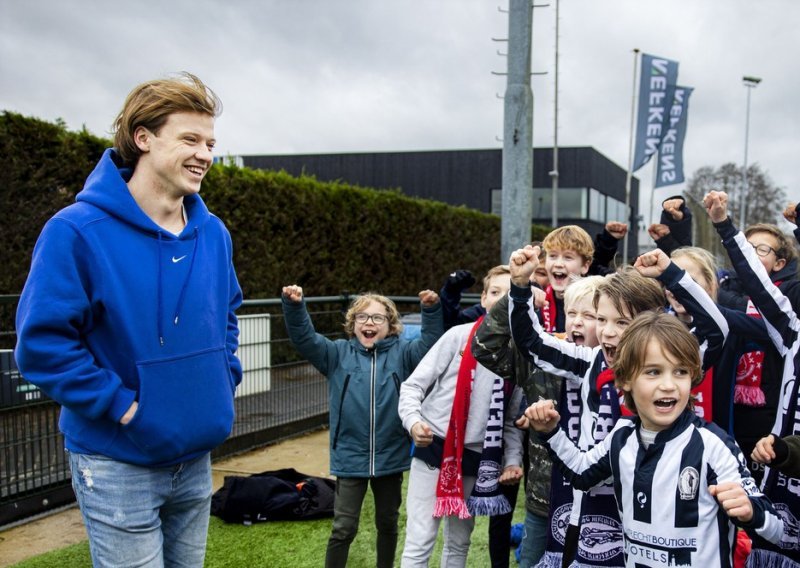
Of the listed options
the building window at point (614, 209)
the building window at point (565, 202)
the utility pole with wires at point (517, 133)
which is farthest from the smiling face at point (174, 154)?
the building window at point (614, 209)

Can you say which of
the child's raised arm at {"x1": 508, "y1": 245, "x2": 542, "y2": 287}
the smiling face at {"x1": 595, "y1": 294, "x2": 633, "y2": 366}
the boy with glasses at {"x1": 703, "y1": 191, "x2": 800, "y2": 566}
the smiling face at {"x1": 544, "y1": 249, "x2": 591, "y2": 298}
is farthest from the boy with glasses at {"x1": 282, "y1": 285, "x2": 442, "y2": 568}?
the boy with glasses at {"x1": 703, "y1": 191, "x2": 800, "y2": 566}

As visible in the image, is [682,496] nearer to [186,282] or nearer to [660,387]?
[660,387]

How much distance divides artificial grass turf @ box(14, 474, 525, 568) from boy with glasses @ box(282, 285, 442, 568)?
61 cm

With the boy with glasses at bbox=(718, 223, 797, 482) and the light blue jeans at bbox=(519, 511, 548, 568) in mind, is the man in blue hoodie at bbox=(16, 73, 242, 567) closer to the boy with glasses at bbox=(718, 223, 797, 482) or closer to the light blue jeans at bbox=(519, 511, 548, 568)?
the light blue jeans at bbox=(519, 511, 548, 568)

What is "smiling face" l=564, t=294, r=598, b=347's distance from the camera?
118 inches

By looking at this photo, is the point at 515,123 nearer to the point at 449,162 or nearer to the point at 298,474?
the point at 298,474

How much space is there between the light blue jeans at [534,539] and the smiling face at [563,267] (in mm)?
1268

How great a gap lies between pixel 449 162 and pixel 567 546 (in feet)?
95.7

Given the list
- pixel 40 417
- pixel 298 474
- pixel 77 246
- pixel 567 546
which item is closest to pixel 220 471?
pixel 298 474

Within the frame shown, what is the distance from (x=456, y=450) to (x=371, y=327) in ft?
2.70

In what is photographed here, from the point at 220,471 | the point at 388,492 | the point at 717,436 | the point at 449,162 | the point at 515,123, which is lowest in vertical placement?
the point at 220,471

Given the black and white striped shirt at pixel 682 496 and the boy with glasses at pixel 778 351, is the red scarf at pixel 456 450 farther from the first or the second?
the boy with glasses at pixel 778 351

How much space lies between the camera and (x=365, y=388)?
3594mm

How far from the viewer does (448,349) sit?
3.40 metres
